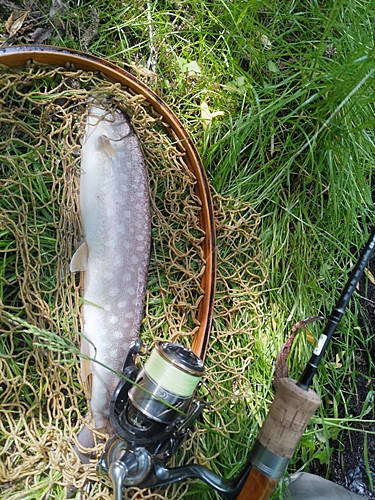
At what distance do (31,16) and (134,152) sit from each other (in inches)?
34.8

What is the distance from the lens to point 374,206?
270 centimetres

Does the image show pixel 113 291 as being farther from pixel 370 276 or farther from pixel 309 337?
pixel 370 276

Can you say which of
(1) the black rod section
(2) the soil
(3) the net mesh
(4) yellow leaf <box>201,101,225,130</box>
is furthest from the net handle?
(2) the soil

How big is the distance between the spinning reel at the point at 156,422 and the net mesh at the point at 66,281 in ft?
0.63

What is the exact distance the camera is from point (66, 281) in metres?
2.06

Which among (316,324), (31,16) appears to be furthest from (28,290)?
(316,324)

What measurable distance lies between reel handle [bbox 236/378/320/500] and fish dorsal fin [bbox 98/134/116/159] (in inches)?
51.5

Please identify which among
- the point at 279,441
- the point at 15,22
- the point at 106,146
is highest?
the point at 15,22

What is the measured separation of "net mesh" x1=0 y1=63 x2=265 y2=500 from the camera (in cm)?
191

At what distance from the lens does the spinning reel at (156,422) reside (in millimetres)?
1716

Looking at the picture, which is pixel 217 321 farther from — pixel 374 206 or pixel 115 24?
pixel 115 24

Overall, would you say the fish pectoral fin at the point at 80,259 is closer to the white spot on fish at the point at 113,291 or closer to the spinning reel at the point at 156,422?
the white spot on fish at the point at 113,291

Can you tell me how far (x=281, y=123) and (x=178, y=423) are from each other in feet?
5.37

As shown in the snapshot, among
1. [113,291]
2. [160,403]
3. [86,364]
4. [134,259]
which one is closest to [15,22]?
[134,259]
